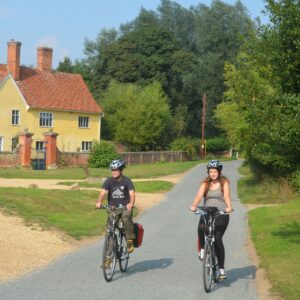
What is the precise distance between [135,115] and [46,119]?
1092cm

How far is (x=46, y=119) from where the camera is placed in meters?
57.0

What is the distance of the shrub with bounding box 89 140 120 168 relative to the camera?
50.8 meters

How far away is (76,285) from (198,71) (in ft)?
242

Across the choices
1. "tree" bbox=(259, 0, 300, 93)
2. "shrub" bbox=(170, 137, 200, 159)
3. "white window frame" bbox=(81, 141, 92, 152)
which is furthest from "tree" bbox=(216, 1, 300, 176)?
"shrub" bbox=(170, 137, 200, 159)

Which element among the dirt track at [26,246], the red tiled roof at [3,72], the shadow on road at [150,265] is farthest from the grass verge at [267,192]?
the red tiled roof at [3,72]

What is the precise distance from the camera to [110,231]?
997cm

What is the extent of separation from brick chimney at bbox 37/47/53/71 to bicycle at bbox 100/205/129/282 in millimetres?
50713

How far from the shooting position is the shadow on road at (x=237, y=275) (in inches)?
392

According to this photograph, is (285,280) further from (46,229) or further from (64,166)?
(64,166)

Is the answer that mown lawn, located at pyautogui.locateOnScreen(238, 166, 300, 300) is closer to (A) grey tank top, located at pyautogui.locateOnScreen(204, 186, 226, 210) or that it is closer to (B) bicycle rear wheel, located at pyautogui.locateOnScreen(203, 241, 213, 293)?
(B) bicycle rear wheel, located at pyautogui.locateOnScreen(203, 241, 213, 293)

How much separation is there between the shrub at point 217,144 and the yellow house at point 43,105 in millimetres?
19408

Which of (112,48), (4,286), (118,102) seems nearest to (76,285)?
(4,286)

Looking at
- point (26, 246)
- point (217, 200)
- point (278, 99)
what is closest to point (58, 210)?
point (26, 246)

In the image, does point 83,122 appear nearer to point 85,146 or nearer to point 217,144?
point 85,146
